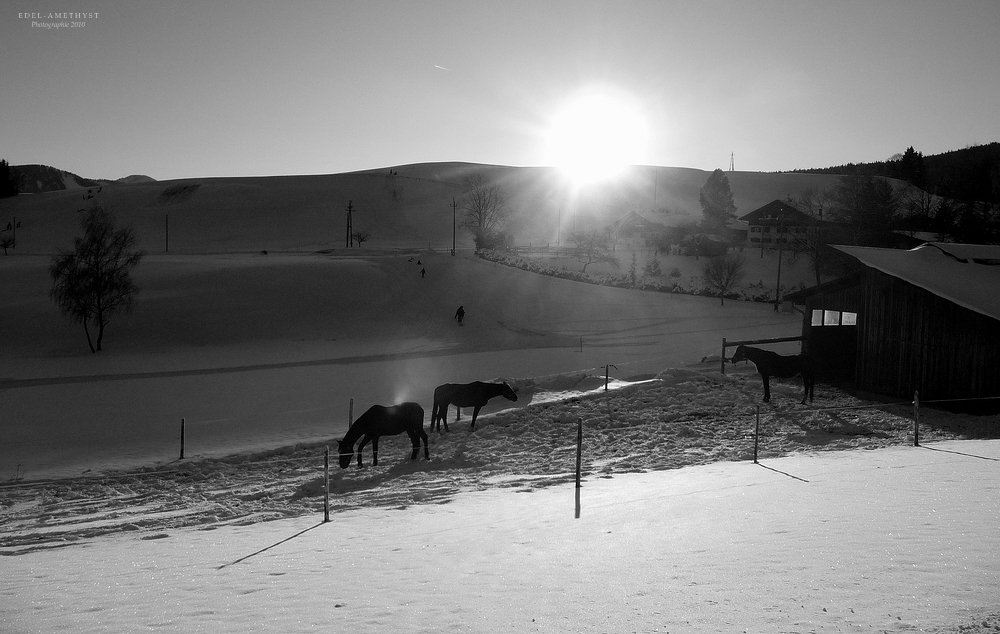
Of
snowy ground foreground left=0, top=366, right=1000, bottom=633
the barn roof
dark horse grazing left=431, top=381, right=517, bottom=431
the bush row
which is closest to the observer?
snowy ground foreground left=0, top=366, right=1000, bottom=633

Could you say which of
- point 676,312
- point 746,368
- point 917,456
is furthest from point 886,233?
point 917,456

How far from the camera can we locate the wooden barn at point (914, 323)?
1962 centimetres

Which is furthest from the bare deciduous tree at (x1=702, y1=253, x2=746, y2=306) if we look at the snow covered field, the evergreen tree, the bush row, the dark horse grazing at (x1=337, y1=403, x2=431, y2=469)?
the dark horse grazing at (x1=337, y1=403, x2=431, y2=469)

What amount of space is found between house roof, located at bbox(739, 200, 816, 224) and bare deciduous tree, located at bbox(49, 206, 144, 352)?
6928 cm

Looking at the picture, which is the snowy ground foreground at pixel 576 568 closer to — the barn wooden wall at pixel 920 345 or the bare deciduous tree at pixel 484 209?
the barn wooden wall at pixel 920 345

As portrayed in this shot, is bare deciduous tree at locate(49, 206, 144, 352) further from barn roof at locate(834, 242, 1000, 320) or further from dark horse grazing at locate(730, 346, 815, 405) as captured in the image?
barn roof at locate(834, 242, 1000, 320)

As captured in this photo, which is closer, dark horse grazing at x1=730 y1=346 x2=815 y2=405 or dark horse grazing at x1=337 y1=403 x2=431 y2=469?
dark horse grazing at x1=337 y1=403 x2=431 y2=469

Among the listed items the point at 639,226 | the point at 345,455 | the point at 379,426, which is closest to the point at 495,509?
the point at 345,455

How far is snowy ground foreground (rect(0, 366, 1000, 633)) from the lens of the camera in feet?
21.2

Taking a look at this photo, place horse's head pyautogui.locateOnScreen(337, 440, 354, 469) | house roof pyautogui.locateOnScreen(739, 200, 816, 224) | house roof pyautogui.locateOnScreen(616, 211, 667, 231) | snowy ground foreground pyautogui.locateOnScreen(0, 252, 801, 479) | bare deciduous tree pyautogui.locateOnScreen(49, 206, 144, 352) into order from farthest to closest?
house roof pyautogui.locateOnScreen(616, 211, 667, 231) → house roof pyautogui.locateOnScreen(739, 200, 816, 224) → bare deciduous tree pyautogui.locateOnScreen(49, 206, 144, 352) → snowy ground foreground pyautogui.locateOnScreen(0, 252, 801, 479) → horse's head pyautogui.locateOnScreen(337, 440, 354, 469)

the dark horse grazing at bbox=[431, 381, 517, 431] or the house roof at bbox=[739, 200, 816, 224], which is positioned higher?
Answer: the house roof at bbox=[739, 200, 816, 224]

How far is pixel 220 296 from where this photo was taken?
47906mm

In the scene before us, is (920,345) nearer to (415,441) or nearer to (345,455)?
(415,441)

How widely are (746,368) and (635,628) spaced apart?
23170mm
